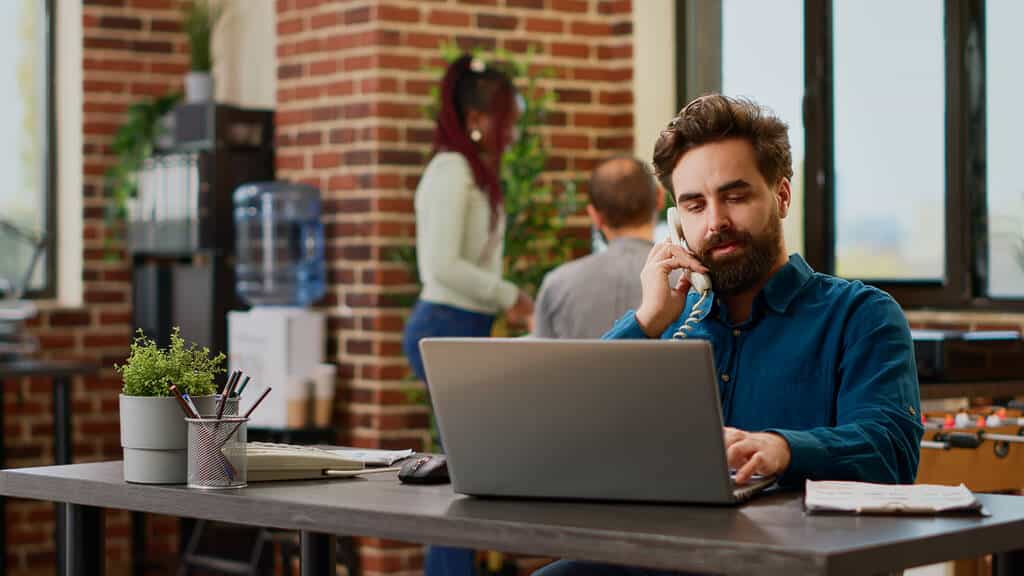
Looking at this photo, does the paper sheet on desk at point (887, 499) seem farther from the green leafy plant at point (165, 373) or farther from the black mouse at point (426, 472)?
the green leafy plant at point (165, 373)

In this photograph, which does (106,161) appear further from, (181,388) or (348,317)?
(181,388)

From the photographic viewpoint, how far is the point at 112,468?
258cm

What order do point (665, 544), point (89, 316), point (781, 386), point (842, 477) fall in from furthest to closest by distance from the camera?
point (89, 316), point (781, 386), point (842, 477), point (665, 544)

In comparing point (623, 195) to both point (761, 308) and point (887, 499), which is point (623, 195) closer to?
point (761, 308)

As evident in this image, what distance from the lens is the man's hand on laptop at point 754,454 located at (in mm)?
2125

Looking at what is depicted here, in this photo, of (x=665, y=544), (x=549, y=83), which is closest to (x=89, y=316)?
(x=549, y=83)

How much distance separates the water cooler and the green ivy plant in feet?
1.31

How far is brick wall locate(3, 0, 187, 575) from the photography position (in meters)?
6.14

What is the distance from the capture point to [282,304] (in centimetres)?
560

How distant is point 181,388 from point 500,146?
2.74m

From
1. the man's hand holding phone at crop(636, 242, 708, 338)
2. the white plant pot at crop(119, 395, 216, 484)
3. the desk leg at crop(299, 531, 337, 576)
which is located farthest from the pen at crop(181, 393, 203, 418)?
the man's hand holding phone at crop(636, 242, 708, 338)

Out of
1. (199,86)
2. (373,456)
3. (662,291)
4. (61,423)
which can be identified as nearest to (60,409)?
(61,423)

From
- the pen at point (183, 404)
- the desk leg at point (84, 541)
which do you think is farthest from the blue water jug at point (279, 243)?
the pen at point (183, 404)

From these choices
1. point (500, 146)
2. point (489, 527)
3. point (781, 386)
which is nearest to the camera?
point (489, 527)
